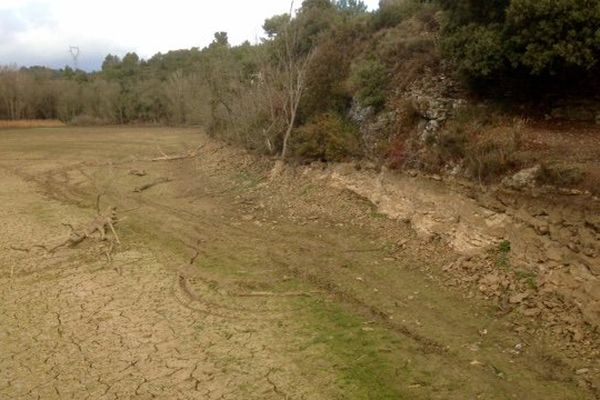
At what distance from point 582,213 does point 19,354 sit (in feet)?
29.1

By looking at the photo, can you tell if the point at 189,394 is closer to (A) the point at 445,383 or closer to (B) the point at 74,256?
(A) the point at 445,383

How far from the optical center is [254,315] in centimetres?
850

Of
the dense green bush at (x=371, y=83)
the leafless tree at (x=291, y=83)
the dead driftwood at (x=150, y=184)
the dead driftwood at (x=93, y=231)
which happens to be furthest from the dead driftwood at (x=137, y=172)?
the dense green bush at (x=371, y=83)

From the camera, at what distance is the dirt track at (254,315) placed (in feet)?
21.8

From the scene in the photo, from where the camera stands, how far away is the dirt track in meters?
6.64

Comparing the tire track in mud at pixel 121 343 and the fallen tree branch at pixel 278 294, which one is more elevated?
the fallen tree branch at pixel 278 294

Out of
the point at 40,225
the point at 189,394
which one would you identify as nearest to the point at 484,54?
the point at 189,394

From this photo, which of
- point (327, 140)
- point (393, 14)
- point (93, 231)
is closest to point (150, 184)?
point (93, 231)

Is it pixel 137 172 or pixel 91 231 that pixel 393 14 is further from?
pixel 91 231

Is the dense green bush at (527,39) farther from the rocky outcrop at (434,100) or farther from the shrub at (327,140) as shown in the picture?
the shrub at (327,140)

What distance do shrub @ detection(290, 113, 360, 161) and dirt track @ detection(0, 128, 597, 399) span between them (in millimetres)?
965

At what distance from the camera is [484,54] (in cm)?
1079

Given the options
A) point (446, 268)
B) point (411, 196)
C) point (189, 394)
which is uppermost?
point (411, 196)

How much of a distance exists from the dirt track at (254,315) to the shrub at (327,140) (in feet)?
3.16
